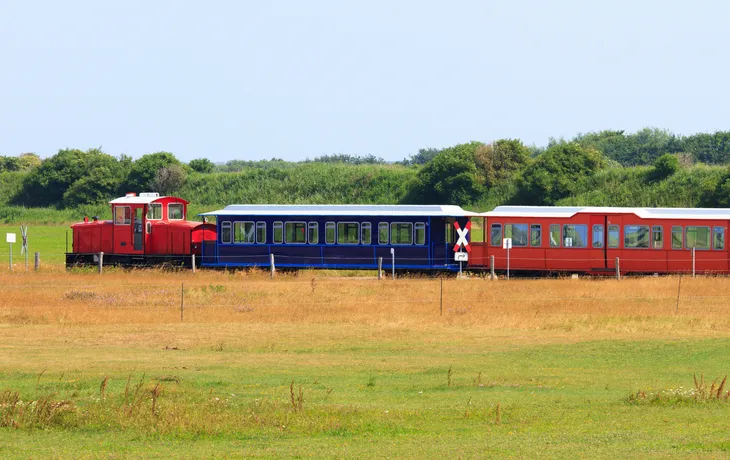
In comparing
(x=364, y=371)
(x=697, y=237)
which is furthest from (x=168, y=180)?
(x=364, y=371)

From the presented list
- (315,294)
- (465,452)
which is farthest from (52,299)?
(465,452)

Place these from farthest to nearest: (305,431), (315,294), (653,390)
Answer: (315,294)
(653,390)
(305,431)

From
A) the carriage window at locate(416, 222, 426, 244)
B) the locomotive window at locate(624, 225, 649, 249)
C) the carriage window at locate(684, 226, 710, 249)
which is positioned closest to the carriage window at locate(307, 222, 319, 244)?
the carriage window at locate(416, 222, 426, 244)

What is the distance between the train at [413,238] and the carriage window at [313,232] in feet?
0.13

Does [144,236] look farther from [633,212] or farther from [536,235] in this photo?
[633,212]

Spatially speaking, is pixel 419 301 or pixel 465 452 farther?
pixel 419 301

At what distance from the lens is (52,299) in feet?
104

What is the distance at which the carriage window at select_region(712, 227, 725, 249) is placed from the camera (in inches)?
1625

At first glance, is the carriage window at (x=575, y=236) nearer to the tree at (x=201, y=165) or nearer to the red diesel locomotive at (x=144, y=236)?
the red diesel locomotive at (x=144, y=236)

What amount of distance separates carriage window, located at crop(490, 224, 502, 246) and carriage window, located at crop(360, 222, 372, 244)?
4904 mm

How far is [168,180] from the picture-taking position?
301 feet

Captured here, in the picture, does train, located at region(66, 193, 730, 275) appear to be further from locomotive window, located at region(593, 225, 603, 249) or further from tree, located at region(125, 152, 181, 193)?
tree, located at region(125, 152, 181, 193)

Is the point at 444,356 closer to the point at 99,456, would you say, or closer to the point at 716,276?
the point at 99,456

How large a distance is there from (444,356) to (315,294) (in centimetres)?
1303
